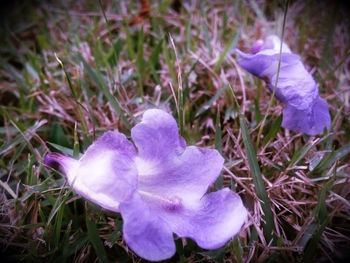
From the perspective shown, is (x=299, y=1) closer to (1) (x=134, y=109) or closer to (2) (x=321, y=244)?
(1) (x=134, y=109)

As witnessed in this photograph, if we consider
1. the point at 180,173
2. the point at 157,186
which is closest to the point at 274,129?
the point at 180,173

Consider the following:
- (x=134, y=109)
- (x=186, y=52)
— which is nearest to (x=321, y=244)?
(x=134, y=109)

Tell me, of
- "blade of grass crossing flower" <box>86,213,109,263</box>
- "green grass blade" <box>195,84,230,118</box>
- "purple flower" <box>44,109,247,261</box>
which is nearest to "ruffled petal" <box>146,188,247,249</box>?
"purple flower" <box>44,109,247,261</box>

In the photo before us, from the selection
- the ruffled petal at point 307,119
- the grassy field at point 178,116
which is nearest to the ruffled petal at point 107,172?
the grassy field at point 178,116

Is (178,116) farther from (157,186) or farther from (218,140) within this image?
(157,186)

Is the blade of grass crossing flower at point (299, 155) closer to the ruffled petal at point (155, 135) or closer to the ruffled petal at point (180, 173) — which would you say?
the ruffled petal at point (180, 173)

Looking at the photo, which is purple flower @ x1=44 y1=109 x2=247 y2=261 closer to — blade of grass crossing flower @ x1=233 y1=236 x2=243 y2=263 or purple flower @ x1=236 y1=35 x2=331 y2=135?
blade of grass crossing flower @ x1=233 y1=236 x2=243 y2=263
